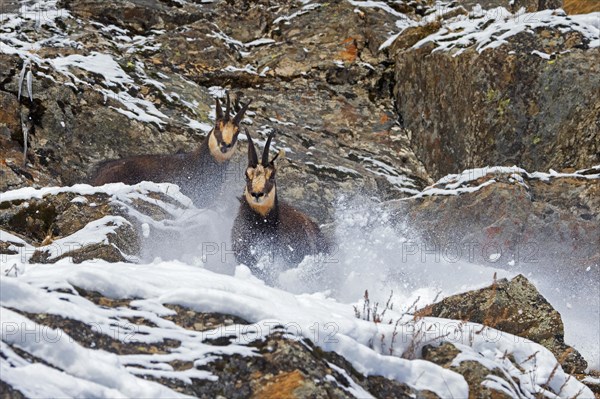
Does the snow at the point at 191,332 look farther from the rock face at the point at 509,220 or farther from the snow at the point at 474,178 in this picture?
the snow at the point at 474,178

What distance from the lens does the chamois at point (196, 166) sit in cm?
1115

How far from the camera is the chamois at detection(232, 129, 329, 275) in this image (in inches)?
360

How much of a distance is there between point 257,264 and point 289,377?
15.4 feet

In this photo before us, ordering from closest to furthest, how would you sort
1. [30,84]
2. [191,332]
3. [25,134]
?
[191,332] → [25,134] → [30,84]

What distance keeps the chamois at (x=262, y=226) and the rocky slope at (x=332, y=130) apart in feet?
2.50

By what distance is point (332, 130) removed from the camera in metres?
14.0

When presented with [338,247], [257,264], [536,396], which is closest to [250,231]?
[257,264]

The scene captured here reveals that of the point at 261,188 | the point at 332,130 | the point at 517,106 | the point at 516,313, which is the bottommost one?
the point at 332,130

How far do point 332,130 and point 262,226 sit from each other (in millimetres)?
5098

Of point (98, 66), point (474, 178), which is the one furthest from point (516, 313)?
point (98, 66)

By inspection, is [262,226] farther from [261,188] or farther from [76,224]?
[76,224]

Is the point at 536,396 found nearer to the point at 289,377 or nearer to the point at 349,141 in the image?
the point at 289,377

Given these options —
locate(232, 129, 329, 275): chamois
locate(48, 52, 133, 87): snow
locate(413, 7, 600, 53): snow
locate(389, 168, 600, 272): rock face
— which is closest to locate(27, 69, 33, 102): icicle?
locate(48, 52, 133, 87): snow

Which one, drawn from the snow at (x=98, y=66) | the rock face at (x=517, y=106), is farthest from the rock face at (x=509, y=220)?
the snow at (x=98, y=66)
